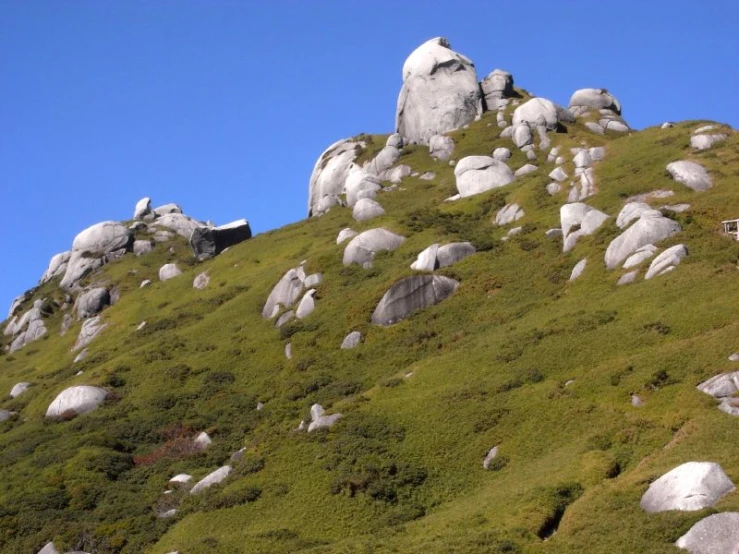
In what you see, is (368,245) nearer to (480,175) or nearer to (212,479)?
(480,175)

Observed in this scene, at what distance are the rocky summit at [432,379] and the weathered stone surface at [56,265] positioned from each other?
32.9 m

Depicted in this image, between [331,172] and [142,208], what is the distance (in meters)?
51.6

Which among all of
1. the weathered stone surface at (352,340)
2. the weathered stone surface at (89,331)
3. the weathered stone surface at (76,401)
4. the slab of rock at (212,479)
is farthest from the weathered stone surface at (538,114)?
the slab of rock at (212,479)

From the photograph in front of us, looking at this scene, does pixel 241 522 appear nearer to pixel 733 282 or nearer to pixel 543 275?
pixel 733 282

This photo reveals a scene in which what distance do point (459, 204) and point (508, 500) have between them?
69.9 m

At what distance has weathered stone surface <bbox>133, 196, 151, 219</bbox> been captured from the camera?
595ft

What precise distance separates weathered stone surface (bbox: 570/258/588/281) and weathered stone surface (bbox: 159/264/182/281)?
7775cm

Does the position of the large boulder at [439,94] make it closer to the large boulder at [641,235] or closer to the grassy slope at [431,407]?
the grassy slope at [431,407]

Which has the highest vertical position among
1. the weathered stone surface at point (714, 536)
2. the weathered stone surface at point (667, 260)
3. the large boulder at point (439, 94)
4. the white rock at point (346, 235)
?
the large boulder at point (439, 94)

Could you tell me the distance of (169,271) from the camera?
134 metres

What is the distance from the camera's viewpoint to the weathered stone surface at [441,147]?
135625 mm

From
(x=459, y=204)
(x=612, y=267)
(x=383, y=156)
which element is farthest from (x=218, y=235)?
(x=612, y=267)

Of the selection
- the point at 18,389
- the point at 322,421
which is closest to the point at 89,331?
the point at 18,389

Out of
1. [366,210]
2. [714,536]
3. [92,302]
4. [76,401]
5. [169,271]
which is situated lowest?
[714,536]
